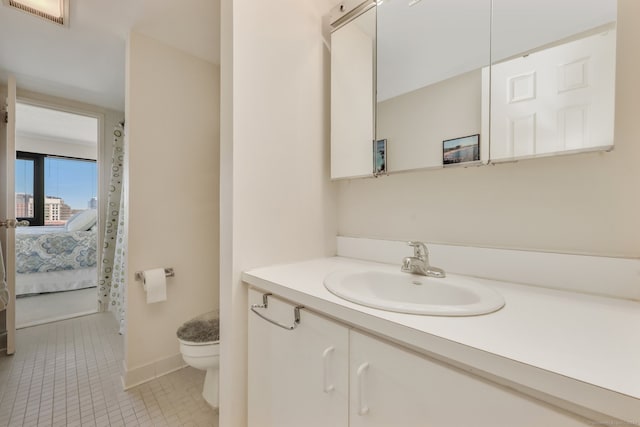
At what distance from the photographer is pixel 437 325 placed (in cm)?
57

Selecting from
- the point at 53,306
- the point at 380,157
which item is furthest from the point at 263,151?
the point at 53,306

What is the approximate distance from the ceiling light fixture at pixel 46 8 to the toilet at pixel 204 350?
74.7 inches

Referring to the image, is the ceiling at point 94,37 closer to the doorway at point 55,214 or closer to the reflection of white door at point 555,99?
the doorway at point 55,214

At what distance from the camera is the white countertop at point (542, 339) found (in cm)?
39

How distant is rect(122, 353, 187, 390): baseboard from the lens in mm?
1634

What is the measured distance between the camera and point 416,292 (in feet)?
3.17

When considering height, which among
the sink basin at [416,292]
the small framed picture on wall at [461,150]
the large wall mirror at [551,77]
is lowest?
the sink basin at [416,292]

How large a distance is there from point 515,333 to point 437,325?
0.47 ft

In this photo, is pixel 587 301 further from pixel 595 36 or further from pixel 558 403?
pixel 595 36

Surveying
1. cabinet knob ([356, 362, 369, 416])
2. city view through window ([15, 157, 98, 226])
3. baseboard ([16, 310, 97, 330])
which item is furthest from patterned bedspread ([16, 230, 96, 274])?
cabinet knob ([356, 362, 369, 416])

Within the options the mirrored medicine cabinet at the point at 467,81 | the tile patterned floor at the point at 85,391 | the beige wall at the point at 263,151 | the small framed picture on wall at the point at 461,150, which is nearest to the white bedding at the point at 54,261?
the tile patterned floor at the point at 85,391

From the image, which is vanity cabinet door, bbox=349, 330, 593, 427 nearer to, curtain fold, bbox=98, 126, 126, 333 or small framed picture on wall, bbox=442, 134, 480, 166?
small framed picture on wall, bbox=442, 134, 480, 166

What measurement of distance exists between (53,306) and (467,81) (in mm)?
4252

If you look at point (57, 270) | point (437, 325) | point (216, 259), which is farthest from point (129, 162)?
point (57, 270)
